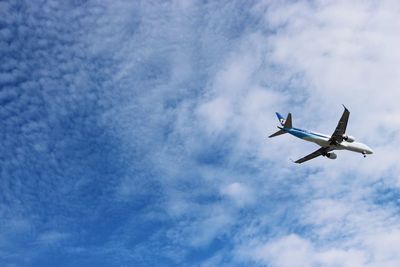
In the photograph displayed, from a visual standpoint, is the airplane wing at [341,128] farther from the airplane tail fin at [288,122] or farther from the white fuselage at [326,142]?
the airplane tail fin at [288,122]

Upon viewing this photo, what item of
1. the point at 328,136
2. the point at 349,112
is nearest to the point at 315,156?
the point at 328,136

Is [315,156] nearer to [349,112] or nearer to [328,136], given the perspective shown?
[328,136]

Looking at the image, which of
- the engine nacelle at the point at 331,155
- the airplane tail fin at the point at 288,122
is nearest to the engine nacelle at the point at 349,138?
the engine nacelle at the point at 331,155

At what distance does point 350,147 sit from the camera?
12381cm

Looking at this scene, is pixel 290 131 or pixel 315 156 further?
pixel 315 156

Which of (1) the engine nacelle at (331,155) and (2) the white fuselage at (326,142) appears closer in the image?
(2) the white fuselage at (326,142)

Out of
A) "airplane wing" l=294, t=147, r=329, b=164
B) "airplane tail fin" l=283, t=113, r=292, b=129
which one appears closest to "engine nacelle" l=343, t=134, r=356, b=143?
"airplane wing" l=294, t=147, r=329, b=164

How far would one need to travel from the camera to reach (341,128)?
118 meters

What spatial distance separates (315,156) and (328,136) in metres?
8.89

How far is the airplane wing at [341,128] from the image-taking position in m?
115

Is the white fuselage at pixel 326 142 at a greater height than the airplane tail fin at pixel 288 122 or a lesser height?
lesser

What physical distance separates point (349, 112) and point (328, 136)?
31.1 ft

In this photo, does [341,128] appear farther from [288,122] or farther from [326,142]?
[288,122]

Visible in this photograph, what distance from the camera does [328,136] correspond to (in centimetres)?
12262
